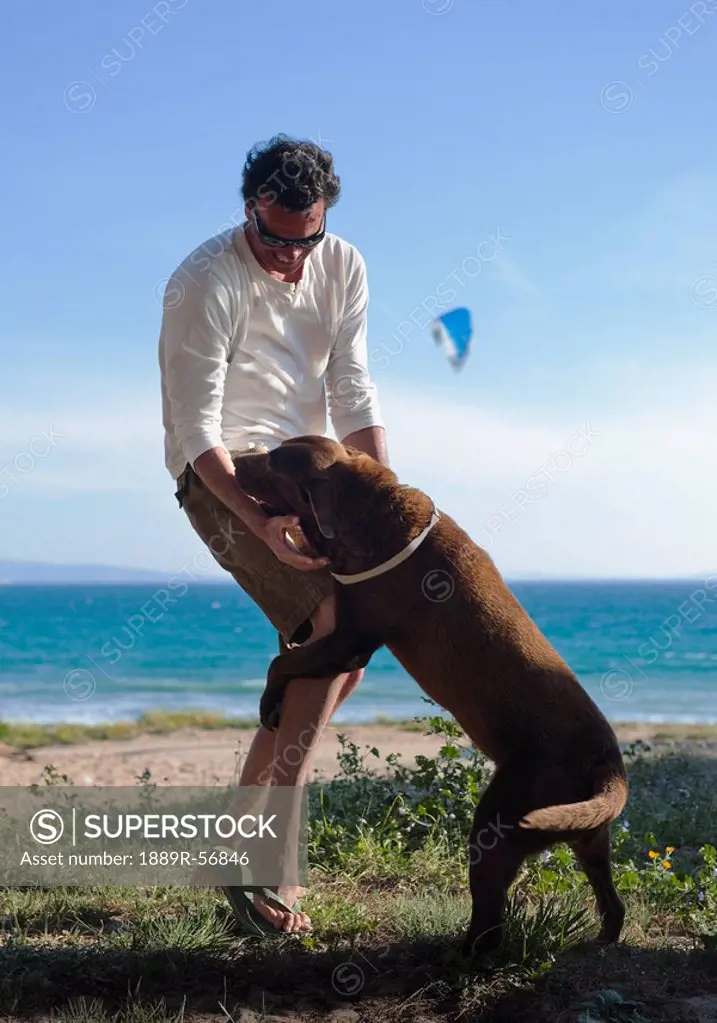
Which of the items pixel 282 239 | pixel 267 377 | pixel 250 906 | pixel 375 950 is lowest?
pixel 375 950

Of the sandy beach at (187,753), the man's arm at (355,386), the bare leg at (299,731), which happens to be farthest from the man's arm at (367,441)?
the sandy beach at (187,753)

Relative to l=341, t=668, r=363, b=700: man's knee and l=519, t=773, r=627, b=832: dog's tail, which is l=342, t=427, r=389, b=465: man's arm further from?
l=519, t=773, r=627, b=832: dog's tail

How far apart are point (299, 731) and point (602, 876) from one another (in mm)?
1137

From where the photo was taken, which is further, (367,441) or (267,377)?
(367,441)

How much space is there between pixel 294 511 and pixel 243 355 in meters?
0.67

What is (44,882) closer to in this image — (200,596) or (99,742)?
(99,742)

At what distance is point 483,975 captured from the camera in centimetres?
333

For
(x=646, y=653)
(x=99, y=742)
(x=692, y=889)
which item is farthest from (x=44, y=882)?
(x=646, y=653)

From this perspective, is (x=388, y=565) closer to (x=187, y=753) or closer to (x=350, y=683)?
(x=350, y=683)

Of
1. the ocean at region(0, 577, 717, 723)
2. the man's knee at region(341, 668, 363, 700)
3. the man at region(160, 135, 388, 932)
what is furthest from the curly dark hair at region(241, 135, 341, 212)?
the ocean at region(0, 577, 717, 723)

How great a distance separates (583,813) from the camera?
3.10 metres

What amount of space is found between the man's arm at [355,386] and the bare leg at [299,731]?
86 centimetres

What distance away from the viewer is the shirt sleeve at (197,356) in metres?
3.73

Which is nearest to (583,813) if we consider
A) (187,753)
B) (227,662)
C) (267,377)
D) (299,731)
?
(299,731)
